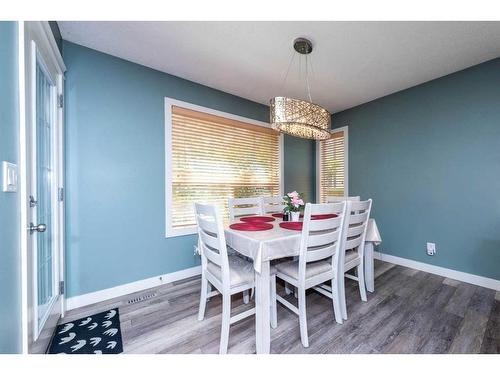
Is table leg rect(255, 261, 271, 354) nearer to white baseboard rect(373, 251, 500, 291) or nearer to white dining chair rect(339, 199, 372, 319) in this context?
white dining chair rect(339, 199, 372, 319)

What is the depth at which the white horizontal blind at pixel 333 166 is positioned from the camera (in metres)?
3.69

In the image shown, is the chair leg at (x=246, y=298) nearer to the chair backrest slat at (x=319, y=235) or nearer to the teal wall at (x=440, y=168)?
the chair backrest slat at (x=319, y=235)

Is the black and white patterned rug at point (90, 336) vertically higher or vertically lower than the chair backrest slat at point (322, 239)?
lower

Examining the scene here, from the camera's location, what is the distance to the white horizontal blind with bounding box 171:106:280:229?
8.40ft

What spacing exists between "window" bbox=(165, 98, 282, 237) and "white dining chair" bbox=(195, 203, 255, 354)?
102 cm

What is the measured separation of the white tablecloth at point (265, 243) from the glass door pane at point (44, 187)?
1.30m

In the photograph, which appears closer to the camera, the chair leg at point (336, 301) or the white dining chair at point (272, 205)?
the chair leg at point (336, 301)

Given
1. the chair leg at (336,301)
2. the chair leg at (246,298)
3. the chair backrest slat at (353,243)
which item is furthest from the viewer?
the chair leg at (246,298)

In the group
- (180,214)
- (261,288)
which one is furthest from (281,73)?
(261,288)

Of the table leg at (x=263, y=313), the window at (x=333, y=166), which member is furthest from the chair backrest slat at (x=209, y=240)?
the window at (x=333, y=166)

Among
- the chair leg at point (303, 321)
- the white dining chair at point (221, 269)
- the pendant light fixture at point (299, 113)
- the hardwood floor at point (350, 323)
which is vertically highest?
the pendant light fixture at point (299, 113)

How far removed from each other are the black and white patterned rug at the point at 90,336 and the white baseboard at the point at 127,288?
0.85 ft

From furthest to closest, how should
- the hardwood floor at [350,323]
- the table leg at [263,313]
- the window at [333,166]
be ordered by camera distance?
the window at [333,166] < the hardwood floor at [350,323] < the table leg at [263,313]
